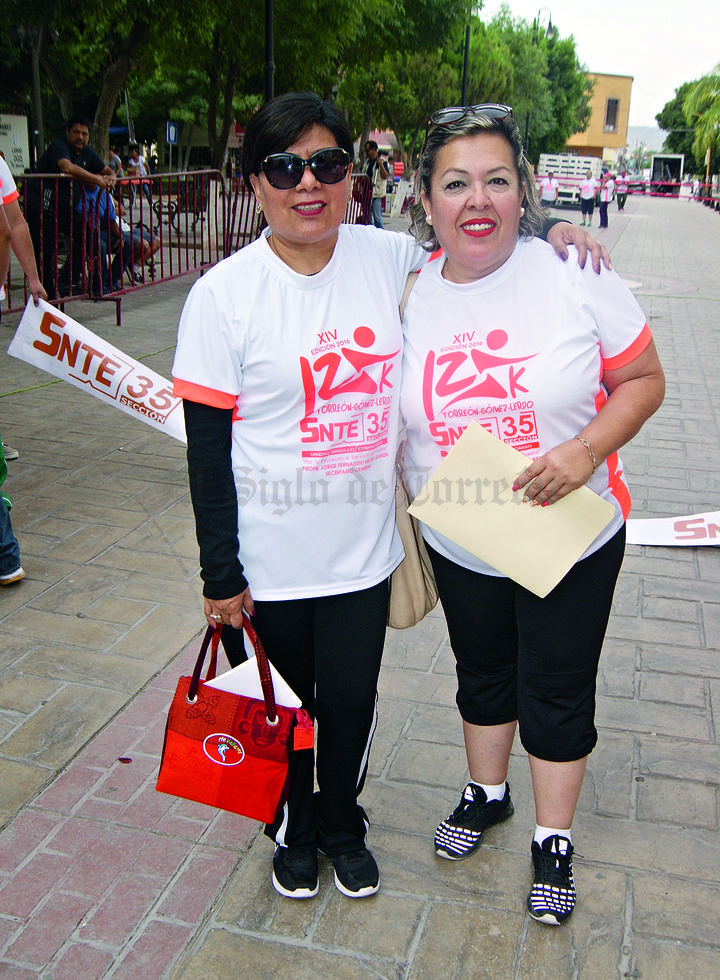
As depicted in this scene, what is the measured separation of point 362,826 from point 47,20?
14.6 m

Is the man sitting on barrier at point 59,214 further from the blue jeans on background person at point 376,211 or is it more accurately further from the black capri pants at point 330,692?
the blue jeans on background person at point 376,211

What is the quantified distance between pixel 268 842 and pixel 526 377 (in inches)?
61.8

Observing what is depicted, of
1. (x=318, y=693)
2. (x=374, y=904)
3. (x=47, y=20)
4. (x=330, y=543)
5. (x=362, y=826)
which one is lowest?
(x=374, y=904)

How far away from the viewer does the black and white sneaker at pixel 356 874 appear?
248cm

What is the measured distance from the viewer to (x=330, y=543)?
2219 millimetres

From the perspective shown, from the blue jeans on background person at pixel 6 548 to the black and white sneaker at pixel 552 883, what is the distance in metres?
2.72

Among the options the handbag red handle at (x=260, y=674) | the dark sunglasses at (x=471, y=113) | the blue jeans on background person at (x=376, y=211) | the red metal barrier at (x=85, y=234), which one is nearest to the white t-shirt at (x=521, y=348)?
the dark sunglasses at (x=471, y=113)

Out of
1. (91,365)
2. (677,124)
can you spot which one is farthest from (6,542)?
(677,124)

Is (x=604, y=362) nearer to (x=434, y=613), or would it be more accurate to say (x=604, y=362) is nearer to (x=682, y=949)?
(x=682, y=949)

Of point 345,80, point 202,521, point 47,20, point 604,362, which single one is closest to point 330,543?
point 202,521

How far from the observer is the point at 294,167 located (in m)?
2.04

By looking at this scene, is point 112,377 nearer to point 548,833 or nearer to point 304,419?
point 304,419

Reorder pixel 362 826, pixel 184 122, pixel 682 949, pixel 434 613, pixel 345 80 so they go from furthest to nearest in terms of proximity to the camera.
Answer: pixel 184 122 < pixel 345 80 < pixel 434 613 < pixel 362 826 < pixel 682 949

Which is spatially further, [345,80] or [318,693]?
[345,80]
